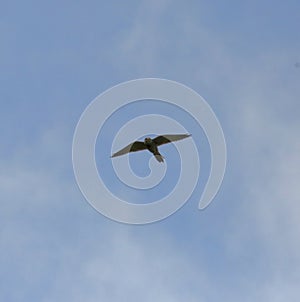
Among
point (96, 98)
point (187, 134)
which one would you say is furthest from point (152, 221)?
point (96, 98)

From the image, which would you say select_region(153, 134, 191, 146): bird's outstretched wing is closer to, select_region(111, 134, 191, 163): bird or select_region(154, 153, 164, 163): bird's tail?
select_region(111, 134, 191, 163): bird

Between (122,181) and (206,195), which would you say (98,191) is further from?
(206,195)

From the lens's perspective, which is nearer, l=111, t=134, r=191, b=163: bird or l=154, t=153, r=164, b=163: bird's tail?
l=111, t=134, r=191, b=163: bird

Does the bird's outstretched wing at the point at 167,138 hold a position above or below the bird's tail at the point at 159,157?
above

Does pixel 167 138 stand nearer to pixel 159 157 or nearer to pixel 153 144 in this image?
pixel 153 144

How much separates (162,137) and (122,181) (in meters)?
7.69

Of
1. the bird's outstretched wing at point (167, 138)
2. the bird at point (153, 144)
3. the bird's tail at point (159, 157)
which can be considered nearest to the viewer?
the bird's outstretched wing at point (167, 138)

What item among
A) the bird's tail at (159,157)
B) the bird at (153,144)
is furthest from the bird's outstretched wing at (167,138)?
the bird's tail at (159,157)

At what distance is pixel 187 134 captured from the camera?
8288 cm

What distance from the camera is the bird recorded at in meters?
82.9

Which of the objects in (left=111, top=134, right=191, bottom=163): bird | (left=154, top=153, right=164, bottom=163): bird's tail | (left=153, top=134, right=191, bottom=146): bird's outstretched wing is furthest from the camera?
(left=154, top=153, right=164, bottom=163): bird's tail

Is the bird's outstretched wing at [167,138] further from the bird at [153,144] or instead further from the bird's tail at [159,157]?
the bird's tail at [159,157]

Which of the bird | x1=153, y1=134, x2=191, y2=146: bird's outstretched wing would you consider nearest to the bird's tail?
the bird

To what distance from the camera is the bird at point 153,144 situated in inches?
3265
